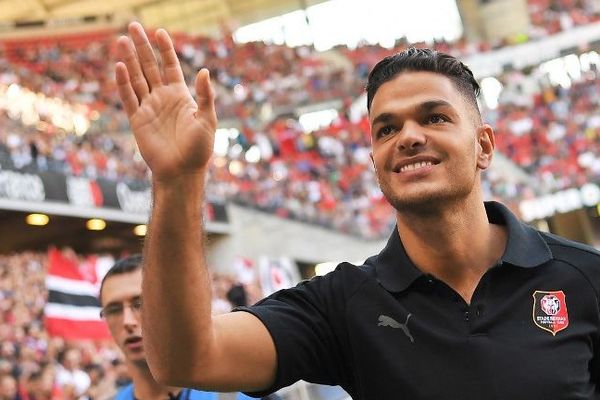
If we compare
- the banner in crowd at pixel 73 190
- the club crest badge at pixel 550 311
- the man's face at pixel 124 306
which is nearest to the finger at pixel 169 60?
the club crest badge at pixel 550 311

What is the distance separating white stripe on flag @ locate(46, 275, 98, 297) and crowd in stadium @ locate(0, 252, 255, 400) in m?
0.59

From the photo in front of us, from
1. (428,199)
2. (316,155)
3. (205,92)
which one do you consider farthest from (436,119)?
(316,155)

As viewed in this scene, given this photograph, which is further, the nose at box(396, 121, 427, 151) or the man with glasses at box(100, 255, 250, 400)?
the man with glasses at box(100, 255, 250, 400)

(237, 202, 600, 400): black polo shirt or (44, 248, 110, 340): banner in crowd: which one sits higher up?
(44, 248, 110, 340): banner in crowd

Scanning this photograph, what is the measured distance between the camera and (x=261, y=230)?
Answer: 21.7 m

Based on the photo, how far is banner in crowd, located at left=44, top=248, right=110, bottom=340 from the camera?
31.7 feet

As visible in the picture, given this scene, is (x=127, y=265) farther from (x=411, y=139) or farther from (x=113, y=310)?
(x=411, y=139)

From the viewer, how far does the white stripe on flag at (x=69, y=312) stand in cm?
957

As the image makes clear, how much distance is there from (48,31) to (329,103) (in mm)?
8822

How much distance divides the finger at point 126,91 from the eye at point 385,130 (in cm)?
59

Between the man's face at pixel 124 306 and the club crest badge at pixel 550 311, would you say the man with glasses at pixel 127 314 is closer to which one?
the man's face at pixel 124 306

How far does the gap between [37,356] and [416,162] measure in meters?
8.68

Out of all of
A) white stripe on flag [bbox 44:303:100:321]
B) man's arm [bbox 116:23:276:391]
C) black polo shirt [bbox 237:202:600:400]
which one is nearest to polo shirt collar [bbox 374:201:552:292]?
black polo shirt [bbox 237:202:600:400]

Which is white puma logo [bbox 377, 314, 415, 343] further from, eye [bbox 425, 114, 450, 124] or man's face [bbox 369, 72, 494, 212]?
eye [bbox 425, 114, 450, 124]
